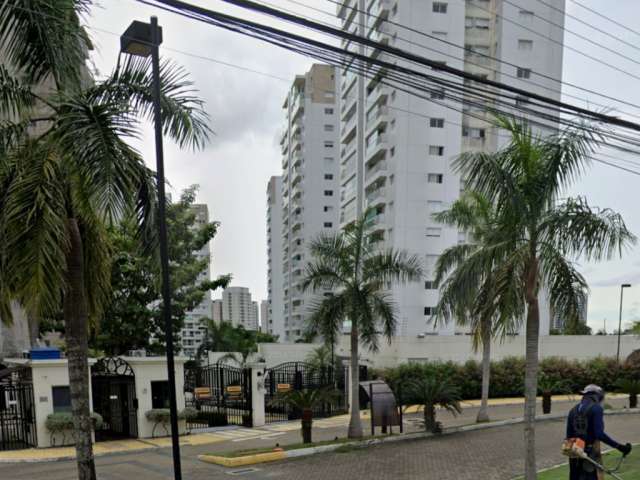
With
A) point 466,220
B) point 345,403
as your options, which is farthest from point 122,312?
point 466,220

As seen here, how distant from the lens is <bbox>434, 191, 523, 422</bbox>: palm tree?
9508 mm

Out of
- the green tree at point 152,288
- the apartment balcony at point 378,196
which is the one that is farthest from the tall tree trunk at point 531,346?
the apartment balcony at point 378,196

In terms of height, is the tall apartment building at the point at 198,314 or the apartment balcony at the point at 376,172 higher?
the apartment balcony at the point at 376,172

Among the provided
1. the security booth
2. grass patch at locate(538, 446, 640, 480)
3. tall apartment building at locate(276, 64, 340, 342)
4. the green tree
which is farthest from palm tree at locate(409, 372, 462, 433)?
tall apartment building at locate(276, 64, 340, 342)

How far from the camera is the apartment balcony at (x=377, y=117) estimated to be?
44.2m

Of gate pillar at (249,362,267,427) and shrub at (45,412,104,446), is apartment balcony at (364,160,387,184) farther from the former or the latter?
shrub at (45,412,104,446)

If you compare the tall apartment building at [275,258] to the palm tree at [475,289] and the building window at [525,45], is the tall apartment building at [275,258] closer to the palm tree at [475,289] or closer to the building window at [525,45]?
the building window at [525,45]

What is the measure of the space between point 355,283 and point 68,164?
8971 millimetres

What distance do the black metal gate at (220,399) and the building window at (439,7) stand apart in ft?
108

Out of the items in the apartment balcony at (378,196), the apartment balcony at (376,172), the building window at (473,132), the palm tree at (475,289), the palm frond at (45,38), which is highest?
the building window at (473,132)

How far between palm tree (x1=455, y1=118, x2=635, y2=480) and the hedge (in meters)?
14.2

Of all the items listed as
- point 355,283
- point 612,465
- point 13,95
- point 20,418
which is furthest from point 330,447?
point 13,95

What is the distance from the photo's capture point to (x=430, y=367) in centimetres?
2391

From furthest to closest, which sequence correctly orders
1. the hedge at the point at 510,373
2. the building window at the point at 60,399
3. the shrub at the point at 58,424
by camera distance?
the hedge at the point at 510,373 → the building window at the point at 60,399 → the shrub at the point at 58,424
